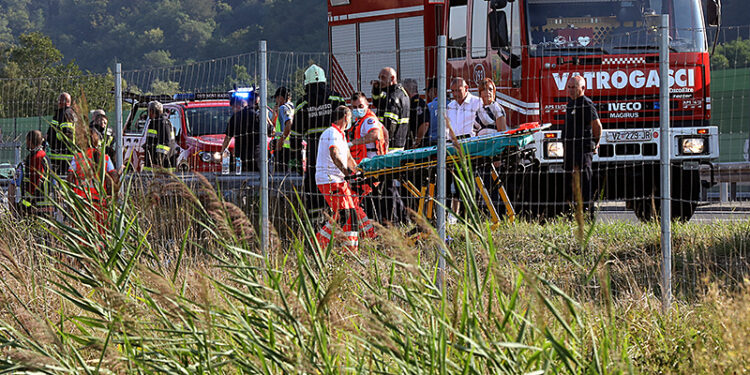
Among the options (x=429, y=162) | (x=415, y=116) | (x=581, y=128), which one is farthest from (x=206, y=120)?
(x=429, y=162)

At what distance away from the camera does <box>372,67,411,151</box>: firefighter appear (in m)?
8.96

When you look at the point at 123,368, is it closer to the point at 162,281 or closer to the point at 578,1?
the point at 162,281

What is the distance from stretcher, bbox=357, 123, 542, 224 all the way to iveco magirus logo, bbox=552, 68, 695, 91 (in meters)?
2.15

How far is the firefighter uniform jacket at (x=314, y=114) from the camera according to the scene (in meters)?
8.77

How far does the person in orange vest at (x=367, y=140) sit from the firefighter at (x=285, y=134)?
92cm

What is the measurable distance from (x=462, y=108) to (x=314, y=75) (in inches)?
60.3

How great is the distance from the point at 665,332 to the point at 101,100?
334 inches

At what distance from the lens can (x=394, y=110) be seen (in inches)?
353

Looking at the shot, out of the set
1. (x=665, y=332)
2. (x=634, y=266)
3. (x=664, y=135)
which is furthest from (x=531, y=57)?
(x=665, y=332)

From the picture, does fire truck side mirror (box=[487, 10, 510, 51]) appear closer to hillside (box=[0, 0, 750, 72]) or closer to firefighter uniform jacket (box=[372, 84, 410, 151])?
firefighter uniform jacket (box=[372, 84, 410, 151])

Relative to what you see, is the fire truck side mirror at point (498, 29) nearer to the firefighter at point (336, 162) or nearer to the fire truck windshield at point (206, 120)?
the firefighter at point (336, 162)

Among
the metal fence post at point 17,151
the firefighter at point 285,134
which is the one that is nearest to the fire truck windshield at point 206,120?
the metal fence post at point 17,151

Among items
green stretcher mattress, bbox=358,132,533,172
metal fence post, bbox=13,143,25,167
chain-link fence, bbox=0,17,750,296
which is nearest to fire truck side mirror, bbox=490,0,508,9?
Result: chain-link fence, bbox=0,17,750,296

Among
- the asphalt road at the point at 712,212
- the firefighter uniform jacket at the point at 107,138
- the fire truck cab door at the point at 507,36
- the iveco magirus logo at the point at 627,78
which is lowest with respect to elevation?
the asphalt road at the point at 712,212
